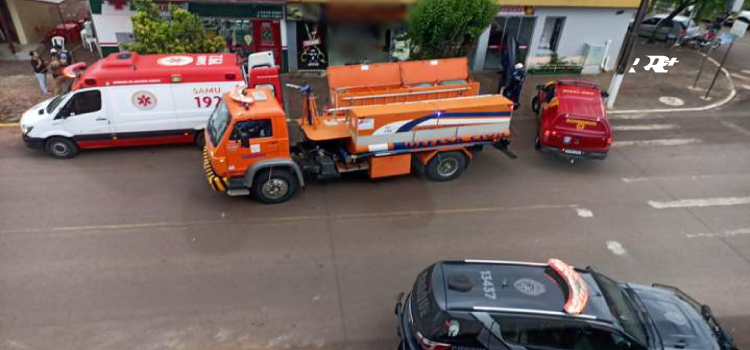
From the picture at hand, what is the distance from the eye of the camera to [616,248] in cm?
940

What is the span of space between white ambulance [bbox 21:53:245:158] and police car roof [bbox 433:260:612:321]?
26.7 feet

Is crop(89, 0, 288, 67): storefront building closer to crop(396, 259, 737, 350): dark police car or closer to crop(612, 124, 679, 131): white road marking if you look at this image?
crop(612, 124, 679, 131): white road marking

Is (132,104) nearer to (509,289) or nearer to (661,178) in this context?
(509,289)

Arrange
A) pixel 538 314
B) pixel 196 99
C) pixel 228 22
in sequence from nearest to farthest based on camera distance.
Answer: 1. pixel 538 314
2. pixel 196 99
3. pixel 228 22

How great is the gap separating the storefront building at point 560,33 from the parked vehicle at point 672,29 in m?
5.91

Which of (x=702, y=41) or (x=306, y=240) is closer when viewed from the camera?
(x=306, y=240)

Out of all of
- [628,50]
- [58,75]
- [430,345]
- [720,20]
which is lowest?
[430,345]

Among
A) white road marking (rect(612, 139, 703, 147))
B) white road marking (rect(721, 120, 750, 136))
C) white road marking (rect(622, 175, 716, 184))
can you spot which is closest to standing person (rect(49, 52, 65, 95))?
white road marking (rect(622, 175, 716, 184))

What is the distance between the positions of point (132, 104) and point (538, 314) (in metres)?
10.5

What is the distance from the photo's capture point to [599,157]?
11.8m

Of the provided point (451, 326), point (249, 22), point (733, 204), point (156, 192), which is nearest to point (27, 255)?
point (156, 192)

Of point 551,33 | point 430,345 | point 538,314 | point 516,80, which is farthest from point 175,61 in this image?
point 551,33

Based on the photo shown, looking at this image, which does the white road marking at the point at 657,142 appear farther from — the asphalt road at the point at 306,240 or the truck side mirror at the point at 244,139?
the truck side mirror at the point at 244,139

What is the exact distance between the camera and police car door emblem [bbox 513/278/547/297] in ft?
19.3
